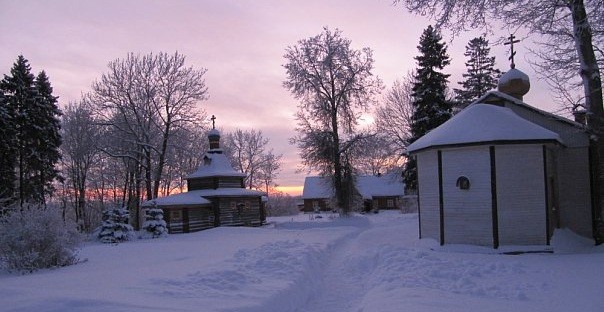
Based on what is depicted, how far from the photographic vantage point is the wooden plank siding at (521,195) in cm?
1570

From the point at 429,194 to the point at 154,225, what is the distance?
56.5 feet

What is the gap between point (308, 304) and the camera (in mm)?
10383

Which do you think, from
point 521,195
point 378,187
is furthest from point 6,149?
point 378,187

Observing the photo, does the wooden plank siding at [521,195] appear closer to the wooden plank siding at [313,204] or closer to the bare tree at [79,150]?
the bare tree at [79,150]

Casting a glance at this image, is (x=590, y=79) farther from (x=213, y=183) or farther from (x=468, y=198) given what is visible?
(x=213, y=183)

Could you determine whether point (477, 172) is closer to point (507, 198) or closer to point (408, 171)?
point (507, 198)

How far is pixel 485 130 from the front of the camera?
16.3 meters

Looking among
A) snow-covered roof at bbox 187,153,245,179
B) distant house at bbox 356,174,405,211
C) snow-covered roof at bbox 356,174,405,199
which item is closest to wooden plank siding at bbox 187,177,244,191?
snow-covered roof at bbox 187,153,245,179

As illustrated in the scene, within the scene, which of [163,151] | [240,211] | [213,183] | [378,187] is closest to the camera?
[213,183]

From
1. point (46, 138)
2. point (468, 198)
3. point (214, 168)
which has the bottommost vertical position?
point (468, 198)

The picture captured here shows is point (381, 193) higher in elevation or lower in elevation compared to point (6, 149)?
lower

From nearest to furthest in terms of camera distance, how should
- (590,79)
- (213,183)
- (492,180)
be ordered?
(590,79), (492,180), (213,183)

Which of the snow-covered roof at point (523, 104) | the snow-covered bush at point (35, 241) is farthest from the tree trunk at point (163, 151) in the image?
the snow-covered roof at point (523, 104)

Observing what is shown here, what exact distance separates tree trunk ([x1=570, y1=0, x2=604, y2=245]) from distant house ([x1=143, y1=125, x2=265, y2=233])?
23.7 metres
